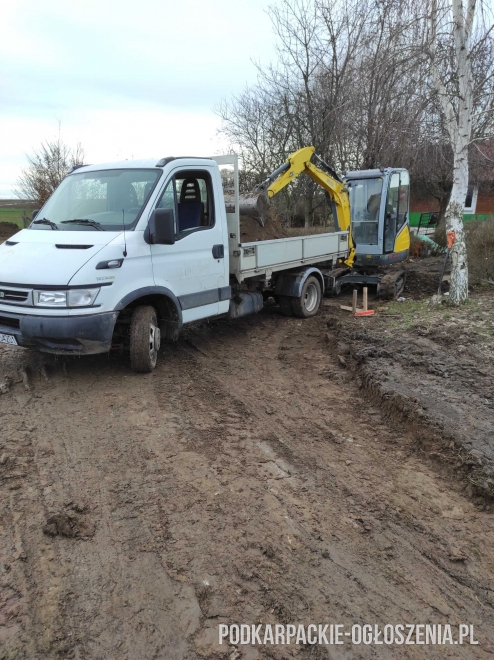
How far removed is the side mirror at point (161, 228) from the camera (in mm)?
5695

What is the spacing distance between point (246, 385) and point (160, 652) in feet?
12.2

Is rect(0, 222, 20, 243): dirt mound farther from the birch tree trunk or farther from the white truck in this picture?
the birch tree trunk

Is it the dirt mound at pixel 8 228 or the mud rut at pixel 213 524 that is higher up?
the dirt mound at pixel 8 228

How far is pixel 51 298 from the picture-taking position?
17.3 ft

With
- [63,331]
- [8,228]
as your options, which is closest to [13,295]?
[63,331]

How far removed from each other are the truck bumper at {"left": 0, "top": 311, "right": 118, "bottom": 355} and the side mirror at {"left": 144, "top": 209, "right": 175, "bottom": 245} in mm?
1005

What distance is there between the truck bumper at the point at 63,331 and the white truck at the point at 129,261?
0.01 m

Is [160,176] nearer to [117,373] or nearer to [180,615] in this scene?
[117,373]

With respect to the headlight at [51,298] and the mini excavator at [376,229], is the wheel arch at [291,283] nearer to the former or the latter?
the mini excavator at [376,229]

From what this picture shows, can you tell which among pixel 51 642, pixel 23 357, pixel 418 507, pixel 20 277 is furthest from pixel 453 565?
pixel 23 357

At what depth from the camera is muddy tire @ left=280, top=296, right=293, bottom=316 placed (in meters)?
9.28

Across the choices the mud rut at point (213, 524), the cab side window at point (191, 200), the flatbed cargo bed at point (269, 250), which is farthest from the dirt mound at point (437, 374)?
the cab side window at point (191, 200)

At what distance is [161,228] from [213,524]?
351 cm

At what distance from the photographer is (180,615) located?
2.62 meters
